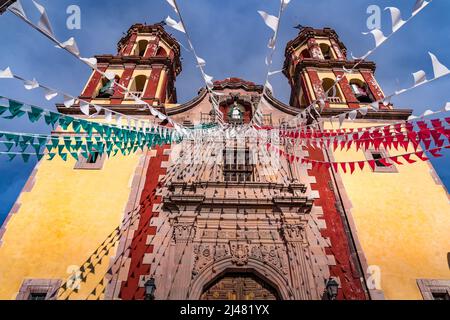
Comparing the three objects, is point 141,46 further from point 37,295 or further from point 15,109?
point 37,295

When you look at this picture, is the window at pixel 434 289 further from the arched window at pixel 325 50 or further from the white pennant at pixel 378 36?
the arched window at pixel 325 50

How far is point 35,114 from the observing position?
5270mm

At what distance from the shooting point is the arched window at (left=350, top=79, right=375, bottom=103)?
1420cm

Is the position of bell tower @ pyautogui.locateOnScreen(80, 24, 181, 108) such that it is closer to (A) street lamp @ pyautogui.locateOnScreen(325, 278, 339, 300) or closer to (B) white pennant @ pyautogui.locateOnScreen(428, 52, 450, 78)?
(A) street lamp @ pyautogui.locateOnScreen(325, 278, 339, 300)

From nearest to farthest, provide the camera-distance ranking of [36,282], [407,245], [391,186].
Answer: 1. [36,282]
2. [407,245]
3. [391,186]

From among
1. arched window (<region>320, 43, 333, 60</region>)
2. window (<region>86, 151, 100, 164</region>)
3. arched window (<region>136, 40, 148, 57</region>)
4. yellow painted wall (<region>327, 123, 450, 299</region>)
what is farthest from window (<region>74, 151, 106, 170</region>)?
arched window (<region>320, 43, 333, 60</region>)

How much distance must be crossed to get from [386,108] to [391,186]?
171 inches

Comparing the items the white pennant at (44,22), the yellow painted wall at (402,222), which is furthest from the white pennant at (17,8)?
the yellow painted wall at (402,222)

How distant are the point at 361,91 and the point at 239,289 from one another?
1156 cm

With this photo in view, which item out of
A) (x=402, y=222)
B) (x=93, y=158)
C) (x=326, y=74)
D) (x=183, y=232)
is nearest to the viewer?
(x=183, y=232)

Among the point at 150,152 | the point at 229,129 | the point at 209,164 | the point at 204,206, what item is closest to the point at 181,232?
the point at 204,206

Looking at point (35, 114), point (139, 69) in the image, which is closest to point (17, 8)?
point (35, 114)

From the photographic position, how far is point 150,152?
10.9 m

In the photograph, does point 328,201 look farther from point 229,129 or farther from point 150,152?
point 150,152
